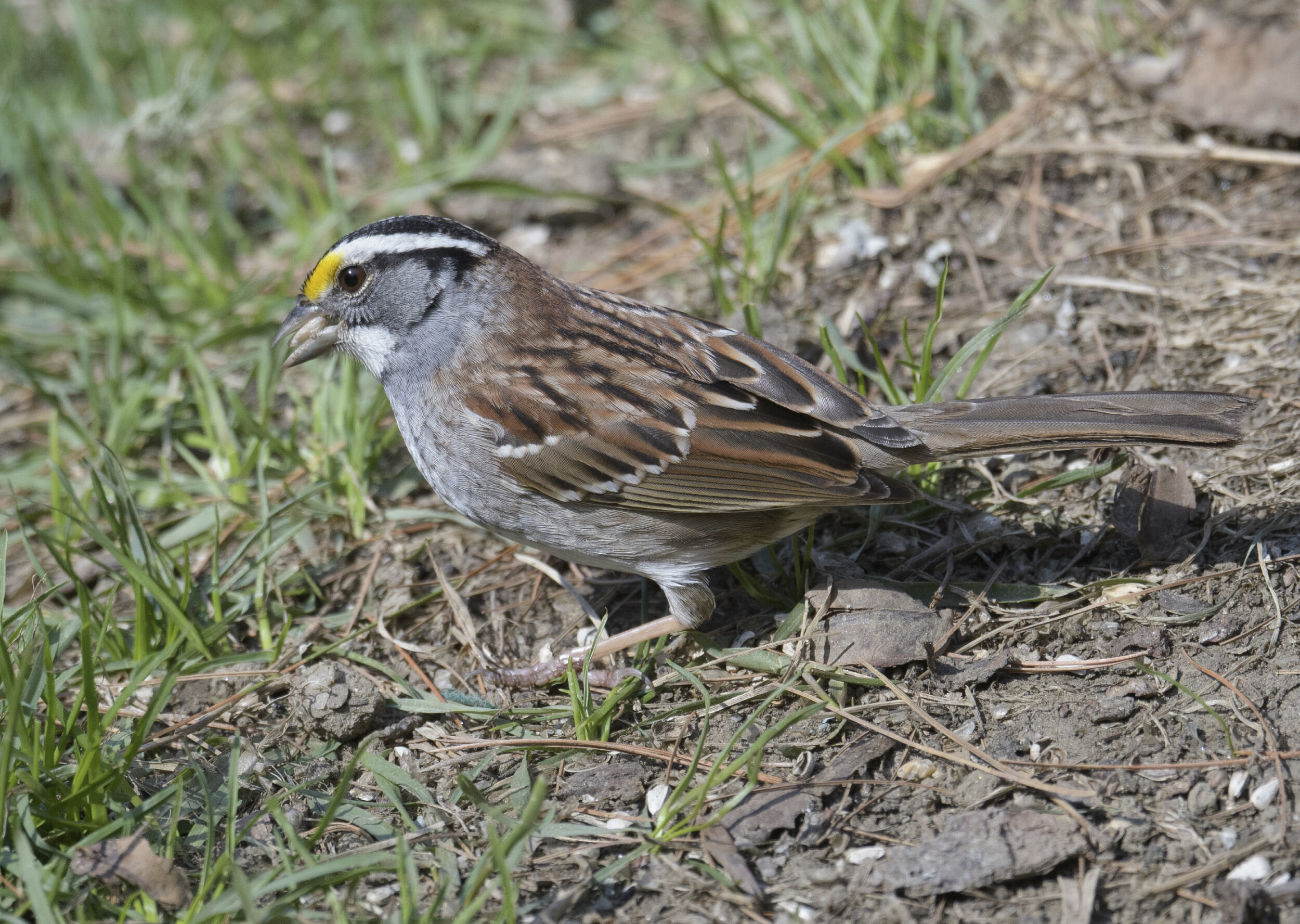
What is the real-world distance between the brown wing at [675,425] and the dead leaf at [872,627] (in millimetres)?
336

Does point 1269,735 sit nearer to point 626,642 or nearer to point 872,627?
point 872,627

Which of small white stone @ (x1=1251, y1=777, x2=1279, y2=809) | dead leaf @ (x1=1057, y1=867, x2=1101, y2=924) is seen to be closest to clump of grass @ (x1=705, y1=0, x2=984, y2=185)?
small white stone @ (x1=1251, y1=777, x2=1279, y2=809)

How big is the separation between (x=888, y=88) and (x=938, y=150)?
0.42m

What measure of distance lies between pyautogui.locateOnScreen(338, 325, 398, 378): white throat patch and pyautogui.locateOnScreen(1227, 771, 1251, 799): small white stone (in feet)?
9.06

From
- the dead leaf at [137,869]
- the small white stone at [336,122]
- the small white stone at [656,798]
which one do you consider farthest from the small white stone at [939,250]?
the dead leaf at [137,869]

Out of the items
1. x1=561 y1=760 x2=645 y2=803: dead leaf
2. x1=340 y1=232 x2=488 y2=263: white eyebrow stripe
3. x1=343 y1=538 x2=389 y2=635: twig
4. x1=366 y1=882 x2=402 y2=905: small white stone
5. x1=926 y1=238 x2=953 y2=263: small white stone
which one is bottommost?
x1=561 y1=760 x2=645 y2=803: dead leaf

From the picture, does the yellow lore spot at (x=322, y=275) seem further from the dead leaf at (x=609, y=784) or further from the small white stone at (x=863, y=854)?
the small white stone at (x=863, y=854)

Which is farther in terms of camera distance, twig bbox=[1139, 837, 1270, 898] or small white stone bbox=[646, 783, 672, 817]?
small white stone bbox=[646, 783, 672, 817]

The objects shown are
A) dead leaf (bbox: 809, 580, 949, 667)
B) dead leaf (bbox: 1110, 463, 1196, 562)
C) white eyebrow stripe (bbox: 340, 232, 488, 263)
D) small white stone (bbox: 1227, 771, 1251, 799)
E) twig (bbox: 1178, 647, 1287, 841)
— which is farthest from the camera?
white eyebrow stripe (bbox: 340, 232, 488, 263)

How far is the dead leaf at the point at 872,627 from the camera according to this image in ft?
10.9

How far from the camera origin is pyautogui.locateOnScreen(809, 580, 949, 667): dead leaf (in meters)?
3.34

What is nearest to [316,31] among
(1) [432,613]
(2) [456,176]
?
(2) [456,176]

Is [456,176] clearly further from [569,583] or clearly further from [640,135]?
[569,583]

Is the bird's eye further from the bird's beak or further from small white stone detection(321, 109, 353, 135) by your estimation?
small white stone detection(321, 109, 353, 135)
